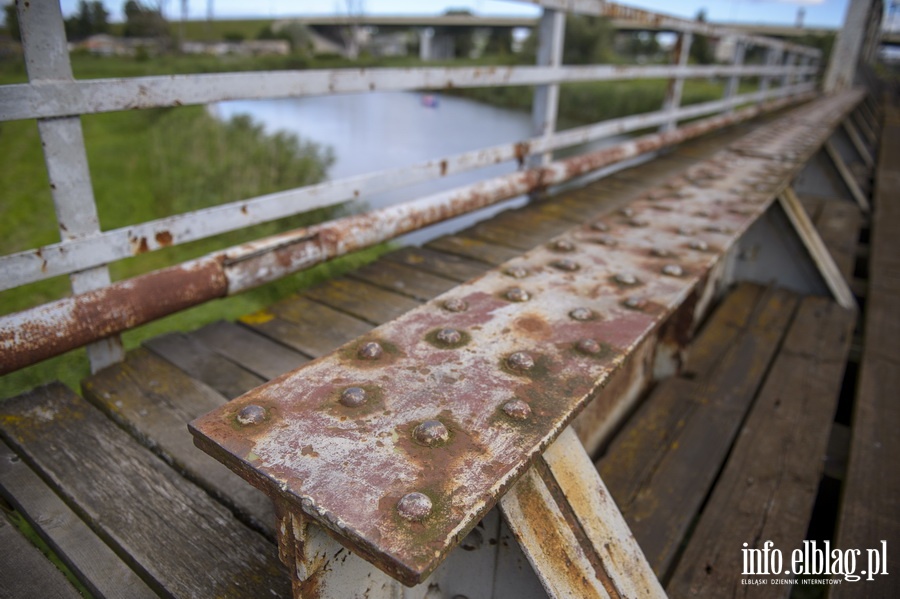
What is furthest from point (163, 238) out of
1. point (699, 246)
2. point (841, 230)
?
point (841, 230)

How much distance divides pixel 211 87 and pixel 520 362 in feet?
3.81

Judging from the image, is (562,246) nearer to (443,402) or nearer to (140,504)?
(443,402)

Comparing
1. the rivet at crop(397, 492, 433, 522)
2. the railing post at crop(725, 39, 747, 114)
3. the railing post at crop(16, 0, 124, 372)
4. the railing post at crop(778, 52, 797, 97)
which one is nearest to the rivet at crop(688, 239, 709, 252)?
the rivet at crop(397, 492, 433, 522)

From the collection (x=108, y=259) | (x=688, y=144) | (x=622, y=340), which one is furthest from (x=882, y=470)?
(x=688, y=144)

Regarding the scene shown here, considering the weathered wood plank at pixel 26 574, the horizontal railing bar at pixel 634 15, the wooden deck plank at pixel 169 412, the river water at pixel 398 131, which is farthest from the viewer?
the river water at pixel 398 131

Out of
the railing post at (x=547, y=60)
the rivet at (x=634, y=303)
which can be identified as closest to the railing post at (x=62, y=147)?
the rivet at (x=634, y=303)

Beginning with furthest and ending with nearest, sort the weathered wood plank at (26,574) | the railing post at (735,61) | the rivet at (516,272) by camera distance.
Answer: the railing post at (735,61)
the rivet at (516,272)
the weathered wood plank at (26,574)

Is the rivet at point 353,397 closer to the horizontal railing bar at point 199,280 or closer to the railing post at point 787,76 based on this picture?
the horizontal railing bar at point 199,280

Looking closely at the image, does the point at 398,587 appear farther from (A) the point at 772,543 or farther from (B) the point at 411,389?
(A) the point at 772,543

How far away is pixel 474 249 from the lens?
96.8 inches

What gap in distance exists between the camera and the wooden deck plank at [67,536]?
101 centimetres

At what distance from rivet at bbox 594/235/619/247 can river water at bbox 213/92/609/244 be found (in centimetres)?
512

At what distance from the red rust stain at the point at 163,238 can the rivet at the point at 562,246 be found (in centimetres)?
104

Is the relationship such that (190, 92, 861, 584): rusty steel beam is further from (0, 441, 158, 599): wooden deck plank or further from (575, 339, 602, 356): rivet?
(0, 441, 158, 599): wooden deck plank
